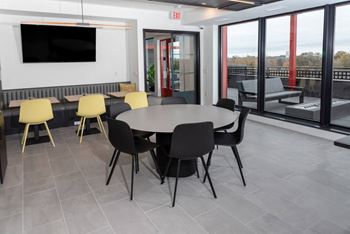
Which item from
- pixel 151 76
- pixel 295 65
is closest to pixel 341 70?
pixel 295 65

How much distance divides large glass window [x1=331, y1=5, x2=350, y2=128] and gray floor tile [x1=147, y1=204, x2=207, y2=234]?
3891mm

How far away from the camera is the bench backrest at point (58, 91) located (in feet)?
20.5

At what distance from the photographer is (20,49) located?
6262mm

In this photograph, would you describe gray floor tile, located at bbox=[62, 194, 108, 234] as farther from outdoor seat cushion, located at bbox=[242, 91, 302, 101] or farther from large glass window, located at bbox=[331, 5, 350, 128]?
outdoor seat cushion, located at bbox=[242, 91, 302, 101]

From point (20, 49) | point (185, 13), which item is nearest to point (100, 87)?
point (20, 49)

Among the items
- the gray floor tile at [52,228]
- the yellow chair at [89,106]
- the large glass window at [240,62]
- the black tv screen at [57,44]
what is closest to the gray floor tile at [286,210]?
the gray floor tile at [52,228]

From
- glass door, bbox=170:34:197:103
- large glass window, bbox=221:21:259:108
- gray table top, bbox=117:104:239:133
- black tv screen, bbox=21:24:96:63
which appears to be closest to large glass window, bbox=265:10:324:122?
large glass window, bbox=221:21:259:108

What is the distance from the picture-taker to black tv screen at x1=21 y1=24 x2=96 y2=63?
616 cm

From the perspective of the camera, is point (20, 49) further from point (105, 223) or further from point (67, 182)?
point (105, 223)

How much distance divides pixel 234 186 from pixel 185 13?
5489mm

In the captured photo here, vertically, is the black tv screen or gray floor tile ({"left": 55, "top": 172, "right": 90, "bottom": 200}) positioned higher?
the black tv screen

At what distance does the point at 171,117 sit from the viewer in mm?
3408

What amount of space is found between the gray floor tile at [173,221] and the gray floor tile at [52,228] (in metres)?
0.78

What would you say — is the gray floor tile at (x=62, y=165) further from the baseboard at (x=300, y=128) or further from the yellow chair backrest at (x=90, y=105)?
the baseboard at (x=300, y=128)
